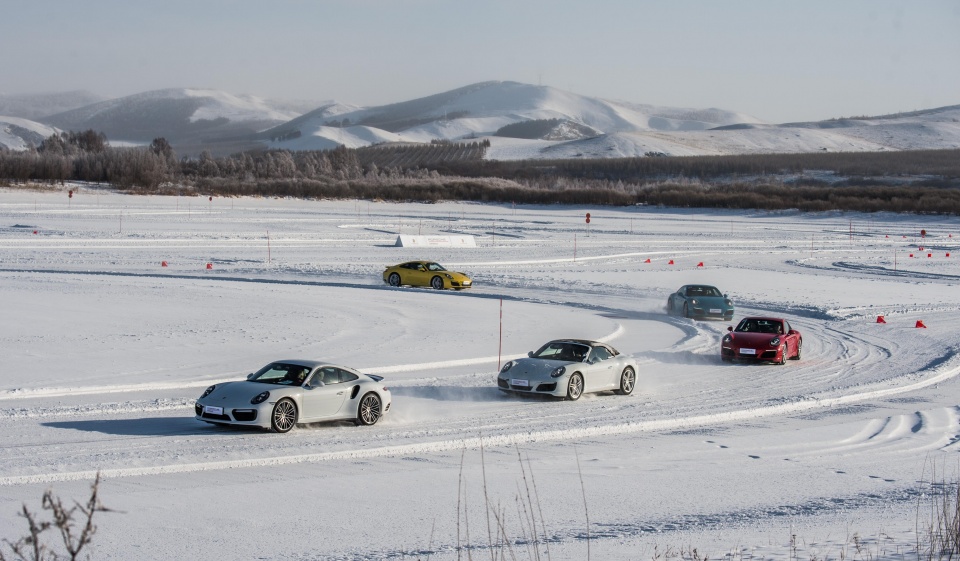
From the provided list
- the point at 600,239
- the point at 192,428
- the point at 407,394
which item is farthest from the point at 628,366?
the point at 600,239

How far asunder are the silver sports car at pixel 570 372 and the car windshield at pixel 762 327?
6.26m

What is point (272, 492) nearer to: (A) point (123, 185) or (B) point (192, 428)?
(B) point (192, 428)

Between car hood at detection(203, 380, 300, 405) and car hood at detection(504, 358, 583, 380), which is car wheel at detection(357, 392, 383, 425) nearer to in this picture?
car hood at detection(203, 380, 300, 405)

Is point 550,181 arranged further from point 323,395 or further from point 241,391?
point 241,391

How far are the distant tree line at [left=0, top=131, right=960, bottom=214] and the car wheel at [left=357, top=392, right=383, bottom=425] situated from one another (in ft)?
282

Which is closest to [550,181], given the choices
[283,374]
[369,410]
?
[369,410]

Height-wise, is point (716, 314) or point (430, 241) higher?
point (430, 241)

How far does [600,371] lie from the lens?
20.0 meters

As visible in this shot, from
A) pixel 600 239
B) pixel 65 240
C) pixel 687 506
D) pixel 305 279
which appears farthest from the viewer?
pixel 600 239

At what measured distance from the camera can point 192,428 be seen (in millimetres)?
15570

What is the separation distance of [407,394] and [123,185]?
93.4m

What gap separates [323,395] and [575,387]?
5358mm

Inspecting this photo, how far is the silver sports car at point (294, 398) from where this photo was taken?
598 inches

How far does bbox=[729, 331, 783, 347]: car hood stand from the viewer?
81.5 ft
